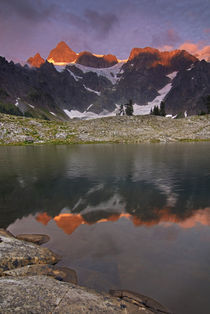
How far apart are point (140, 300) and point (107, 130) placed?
11781cm

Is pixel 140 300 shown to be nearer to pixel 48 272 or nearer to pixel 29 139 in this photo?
pixel 48 272

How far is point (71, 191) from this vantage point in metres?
21.0

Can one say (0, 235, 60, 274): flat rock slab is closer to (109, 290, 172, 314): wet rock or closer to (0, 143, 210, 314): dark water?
(0, 143, 210, 314): dark water

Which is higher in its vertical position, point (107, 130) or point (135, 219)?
point (107, 130)

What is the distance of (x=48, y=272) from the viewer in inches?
329

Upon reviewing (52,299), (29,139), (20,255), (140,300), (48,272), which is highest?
(29,139)

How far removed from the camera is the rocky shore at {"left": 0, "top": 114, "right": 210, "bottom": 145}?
111688 millimetres

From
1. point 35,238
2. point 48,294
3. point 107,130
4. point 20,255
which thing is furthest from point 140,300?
point 107,130

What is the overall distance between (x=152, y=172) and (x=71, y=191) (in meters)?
13.5

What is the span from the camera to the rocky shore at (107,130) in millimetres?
111688

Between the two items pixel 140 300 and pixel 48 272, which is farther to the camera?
pixel 48 272

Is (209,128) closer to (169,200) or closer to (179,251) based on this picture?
(169,200)

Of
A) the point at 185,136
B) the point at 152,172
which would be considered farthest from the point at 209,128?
the point at 152,172

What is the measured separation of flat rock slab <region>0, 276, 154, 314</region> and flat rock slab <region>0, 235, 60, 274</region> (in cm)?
123
